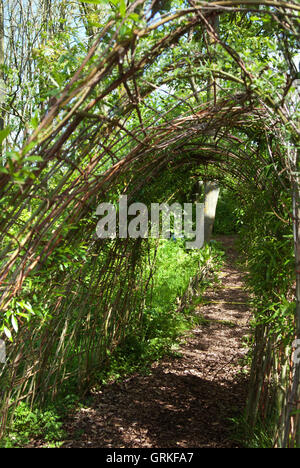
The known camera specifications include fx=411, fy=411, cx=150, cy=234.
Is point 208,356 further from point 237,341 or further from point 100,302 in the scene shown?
point 100,302

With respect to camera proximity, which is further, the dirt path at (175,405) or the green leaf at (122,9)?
the dirt path at (175,405)

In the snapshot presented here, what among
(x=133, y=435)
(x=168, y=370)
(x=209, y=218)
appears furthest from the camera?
(x=209, y=218)

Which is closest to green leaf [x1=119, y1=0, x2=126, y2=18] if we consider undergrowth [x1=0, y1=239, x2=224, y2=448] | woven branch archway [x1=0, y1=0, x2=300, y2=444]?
woven branch archway [x1=0, y1=0, x2=300, y2=444]

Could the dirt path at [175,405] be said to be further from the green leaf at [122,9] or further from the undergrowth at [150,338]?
the green leaf at [122,9]

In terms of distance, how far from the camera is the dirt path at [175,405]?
2.54m

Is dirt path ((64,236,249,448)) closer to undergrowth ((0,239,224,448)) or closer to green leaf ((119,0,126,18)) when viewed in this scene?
undergrowth ((0,239,224,448))

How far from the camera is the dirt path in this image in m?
2.54

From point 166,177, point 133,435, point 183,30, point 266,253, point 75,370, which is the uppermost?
point 183,30

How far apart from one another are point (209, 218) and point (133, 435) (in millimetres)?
5183

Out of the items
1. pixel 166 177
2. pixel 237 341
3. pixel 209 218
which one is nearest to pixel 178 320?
pixel 237 341

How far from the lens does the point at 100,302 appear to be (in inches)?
123

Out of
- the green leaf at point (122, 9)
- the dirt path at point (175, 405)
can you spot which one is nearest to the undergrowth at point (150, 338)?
the dirt path at point (175, 405)

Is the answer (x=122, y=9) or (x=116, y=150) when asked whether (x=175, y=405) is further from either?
(x=122, y=9)

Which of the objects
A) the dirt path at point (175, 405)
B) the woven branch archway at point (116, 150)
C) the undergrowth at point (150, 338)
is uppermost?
the woven branch archway at point (116, 150)
